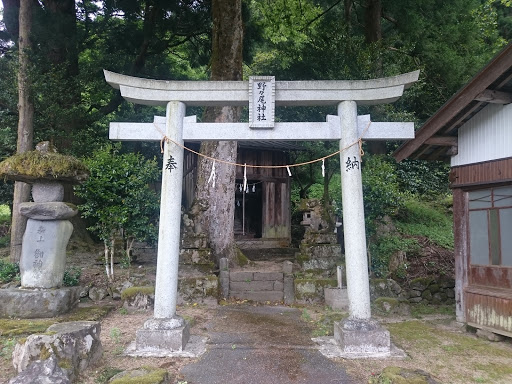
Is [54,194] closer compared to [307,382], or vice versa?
[307,382]

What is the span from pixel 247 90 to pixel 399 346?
4.94 m

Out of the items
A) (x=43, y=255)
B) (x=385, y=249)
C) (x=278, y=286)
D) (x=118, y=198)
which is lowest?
(x=278, y=286)

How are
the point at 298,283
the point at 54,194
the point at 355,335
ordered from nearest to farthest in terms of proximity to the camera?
the point at 355,335 < the point at 54,194 < the point at 298,283

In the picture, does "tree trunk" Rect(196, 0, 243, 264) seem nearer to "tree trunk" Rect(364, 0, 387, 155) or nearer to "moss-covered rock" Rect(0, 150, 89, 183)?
"moss-covered rock" Rect(0, 150, 89, 183)

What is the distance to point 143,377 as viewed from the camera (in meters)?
4.42

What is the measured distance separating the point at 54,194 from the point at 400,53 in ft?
40.9

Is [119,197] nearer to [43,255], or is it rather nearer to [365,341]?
[43,255]

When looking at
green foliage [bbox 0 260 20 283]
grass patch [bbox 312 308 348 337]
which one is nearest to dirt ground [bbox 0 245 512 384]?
grass patch [bbox 312 308 348 337]

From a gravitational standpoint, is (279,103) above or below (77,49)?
below

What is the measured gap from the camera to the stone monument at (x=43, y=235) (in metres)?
7.11

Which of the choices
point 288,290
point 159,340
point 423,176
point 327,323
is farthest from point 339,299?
point 423,176

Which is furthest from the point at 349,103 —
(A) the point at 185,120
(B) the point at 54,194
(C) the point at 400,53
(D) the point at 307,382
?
(C) the point at 400,53

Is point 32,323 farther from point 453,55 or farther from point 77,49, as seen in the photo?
point 453,55

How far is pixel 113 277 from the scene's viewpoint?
921cm
